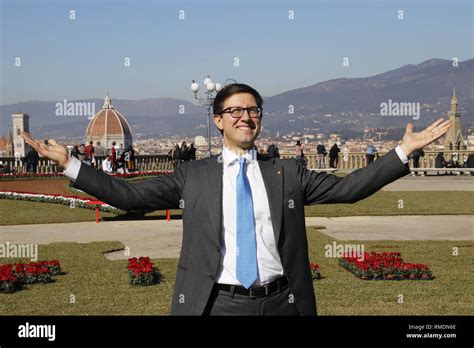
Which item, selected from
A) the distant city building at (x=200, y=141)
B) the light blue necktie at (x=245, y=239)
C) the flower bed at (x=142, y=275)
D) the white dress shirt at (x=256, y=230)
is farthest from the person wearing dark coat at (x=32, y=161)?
the light blue necktie at (x=245, y=239)

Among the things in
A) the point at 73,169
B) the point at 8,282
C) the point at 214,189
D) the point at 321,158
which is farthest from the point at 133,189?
the point at 321,158

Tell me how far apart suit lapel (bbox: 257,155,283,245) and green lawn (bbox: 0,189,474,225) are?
14.5m

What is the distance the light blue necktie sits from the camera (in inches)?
153

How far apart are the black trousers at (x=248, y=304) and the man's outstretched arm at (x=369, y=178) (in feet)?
1.90

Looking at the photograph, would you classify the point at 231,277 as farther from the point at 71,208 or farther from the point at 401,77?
the point at 401,77

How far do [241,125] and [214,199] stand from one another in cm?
44

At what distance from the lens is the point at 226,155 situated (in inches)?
165

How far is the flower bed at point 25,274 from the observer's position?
10.0 metres

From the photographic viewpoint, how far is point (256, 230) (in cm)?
397

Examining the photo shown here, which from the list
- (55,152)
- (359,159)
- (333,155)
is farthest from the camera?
(359,159)

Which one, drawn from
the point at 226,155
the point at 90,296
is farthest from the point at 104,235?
the point at 226,155

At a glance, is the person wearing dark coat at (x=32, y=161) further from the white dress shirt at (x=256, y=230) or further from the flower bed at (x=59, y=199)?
the white dress shirt at (x=256, y=230)

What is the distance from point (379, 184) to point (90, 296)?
Result: 244 inches

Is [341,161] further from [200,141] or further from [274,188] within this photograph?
[274,188]
